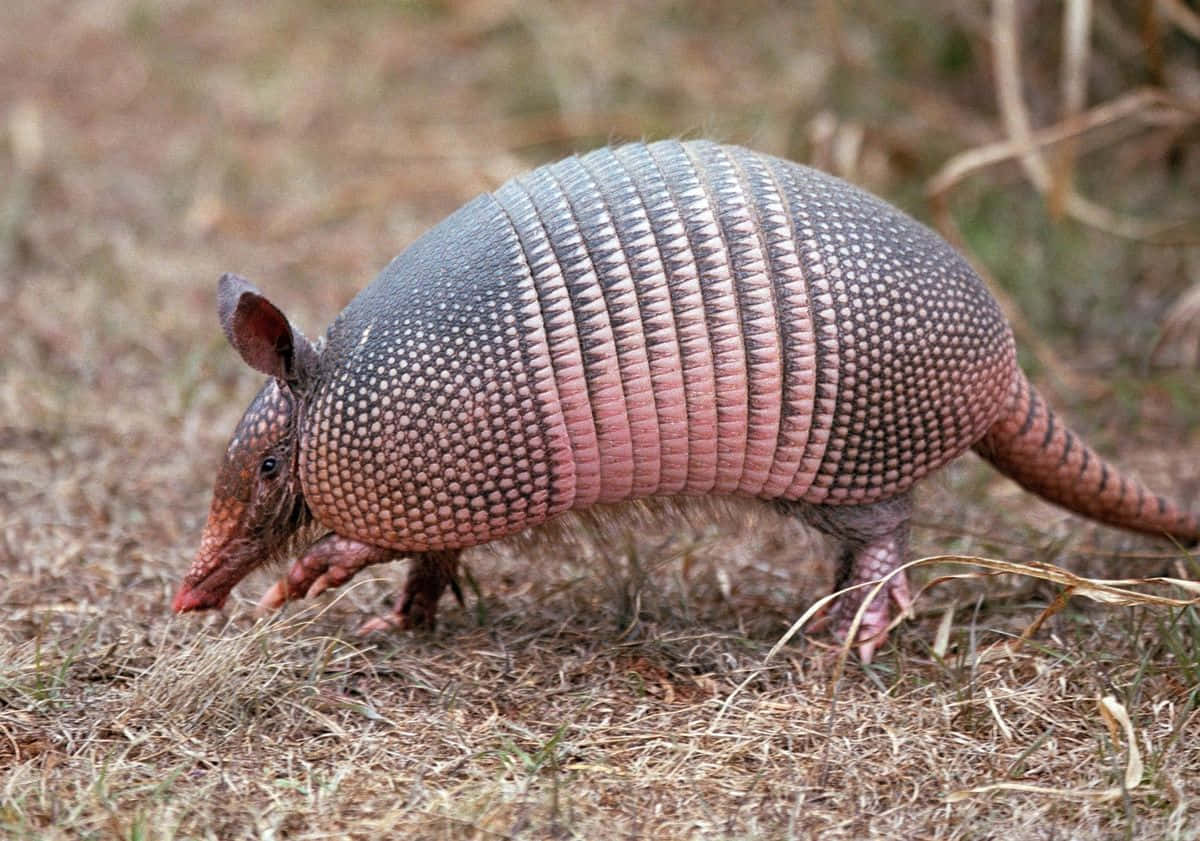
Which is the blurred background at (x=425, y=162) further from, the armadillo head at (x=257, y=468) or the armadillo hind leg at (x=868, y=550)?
the armadillo hind leg at (x=868, y=550)

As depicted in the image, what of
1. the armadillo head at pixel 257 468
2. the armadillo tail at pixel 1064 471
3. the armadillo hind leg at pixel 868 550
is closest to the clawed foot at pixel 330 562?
the armadillo head at pixel 257 468

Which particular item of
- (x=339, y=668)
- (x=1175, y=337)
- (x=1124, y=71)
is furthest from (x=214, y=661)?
(x=1124, y=71)

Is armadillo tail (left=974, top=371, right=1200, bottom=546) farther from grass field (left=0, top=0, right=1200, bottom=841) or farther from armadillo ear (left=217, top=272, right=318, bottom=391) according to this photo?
armadillo ear (left=217, top=272, right=318, bottom=391)

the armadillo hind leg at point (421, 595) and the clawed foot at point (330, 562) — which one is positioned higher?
the clawed foot at point (330, 562)

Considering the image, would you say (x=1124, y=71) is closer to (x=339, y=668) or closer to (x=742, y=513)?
(x=742, y=513)

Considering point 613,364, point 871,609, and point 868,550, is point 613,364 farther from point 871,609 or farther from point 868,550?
point 871,609

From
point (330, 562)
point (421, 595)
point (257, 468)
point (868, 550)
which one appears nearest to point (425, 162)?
point (421, 595)

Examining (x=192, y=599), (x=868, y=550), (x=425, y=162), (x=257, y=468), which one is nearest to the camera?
(x=257, y=468)
